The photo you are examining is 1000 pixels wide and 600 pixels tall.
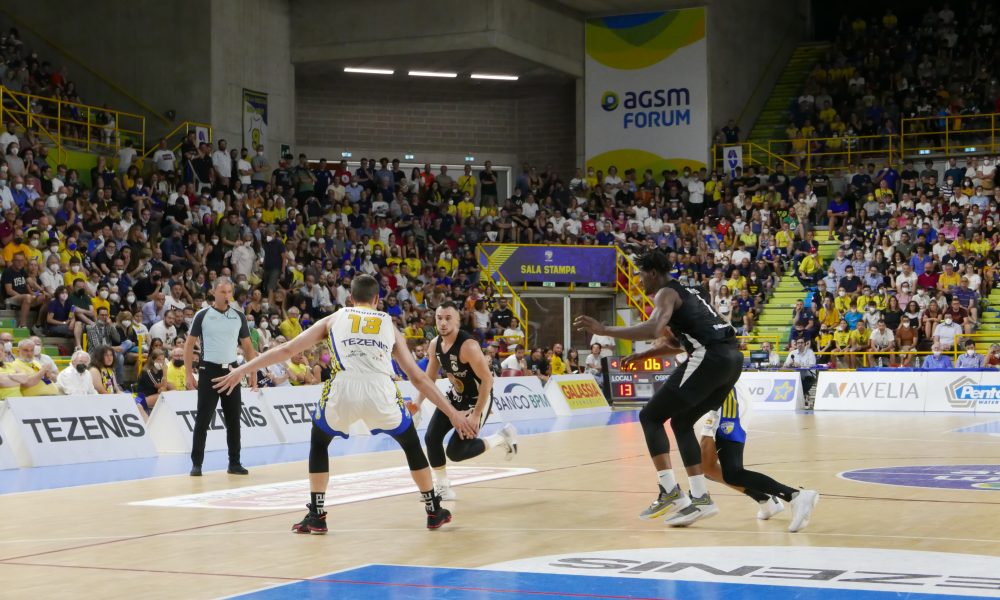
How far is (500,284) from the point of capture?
109 feet

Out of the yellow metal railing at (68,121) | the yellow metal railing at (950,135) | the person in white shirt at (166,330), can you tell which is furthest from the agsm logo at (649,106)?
the person in white shirt at (166,330)

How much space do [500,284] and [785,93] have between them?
15.4 m

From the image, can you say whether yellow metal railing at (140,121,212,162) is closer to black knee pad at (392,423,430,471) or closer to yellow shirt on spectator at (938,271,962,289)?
yellow shirt on spectator at (938,271,962,289)

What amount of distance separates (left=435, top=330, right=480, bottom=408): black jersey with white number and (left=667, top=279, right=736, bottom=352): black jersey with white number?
2581 mm

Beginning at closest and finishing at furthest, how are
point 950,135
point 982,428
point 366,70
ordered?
point 982,428, point 950,135, point 366,70

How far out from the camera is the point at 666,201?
37.7m

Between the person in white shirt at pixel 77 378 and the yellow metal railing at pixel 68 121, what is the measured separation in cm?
1184

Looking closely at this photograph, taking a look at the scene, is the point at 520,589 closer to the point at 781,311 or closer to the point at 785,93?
the point at 781,311

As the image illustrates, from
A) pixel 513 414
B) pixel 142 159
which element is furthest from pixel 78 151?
pixel 513 414

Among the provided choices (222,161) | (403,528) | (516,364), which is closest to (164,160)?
(222,161)

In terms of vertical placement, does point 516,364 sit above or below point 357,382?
below

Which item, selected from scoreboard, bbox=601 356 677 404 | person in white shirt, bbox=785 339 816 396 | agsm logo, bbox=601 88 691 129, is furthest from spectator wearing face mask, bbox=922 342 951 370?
agsm logo, bbox=601 88 691 129

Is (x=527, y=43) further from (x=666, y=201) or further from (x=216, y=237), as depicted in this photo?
(x=216, y=237)

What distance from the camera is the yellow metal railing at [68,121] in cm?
2809
